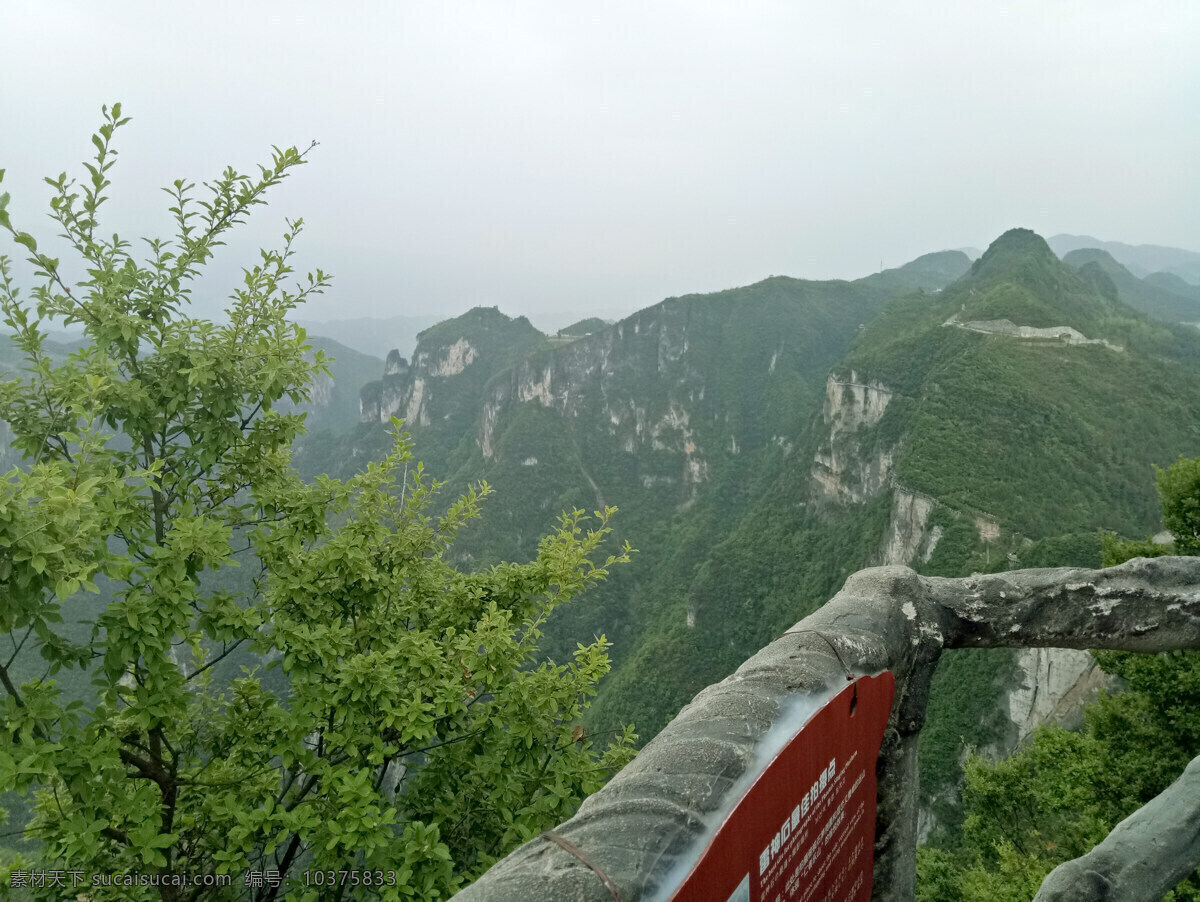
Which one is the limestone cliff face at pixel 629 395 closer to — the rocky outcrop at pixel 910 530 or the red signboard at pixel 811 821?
the rocky outcrop at pixel 910 530

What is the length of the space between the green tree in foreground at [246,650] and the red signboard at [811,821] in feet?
6.66

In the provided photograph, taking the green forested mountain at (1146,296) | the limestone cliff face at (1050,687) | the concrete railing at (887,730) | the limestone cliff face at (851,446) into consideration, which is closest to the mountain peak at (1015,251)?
the green forested mountain at (1146,296)

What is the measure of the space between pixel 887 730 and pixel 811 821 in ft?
3.09

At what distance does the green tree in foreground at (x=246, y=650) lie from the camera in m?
3.32

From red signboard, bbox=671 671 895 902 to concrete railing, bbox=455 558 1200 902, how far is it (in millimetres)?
66

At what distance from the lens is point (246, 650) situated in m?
4.33

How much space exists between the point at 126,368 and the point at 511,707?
3.24 meters

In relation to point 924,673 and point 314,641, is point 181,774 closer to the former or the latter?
point 314,641

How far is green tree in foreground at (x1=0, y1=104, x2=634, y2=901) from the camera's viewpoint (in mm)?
3324

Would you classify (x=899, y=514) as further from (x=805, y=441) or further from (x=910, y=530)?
(x=805, y=441)

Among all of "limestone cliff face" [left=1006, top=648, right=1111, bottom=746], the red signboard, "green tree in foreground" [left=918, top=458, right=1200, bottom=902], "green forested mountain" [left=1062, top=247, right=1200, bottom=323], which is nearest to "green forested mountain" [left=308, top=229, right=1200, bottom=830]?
"limestone cliff face" [left=1006, top=648, right=1111, bottom=746]

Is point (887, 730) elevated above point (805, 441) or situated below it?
above

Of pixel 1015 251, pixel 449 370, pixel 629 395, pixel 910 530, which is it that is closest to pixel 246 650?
pixel 910 530

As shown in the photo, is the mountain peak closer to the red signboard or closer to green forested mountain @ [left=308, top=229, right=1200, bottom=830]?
green forested mountain @ [left=308, top=229, right=1200, bottom=830]
